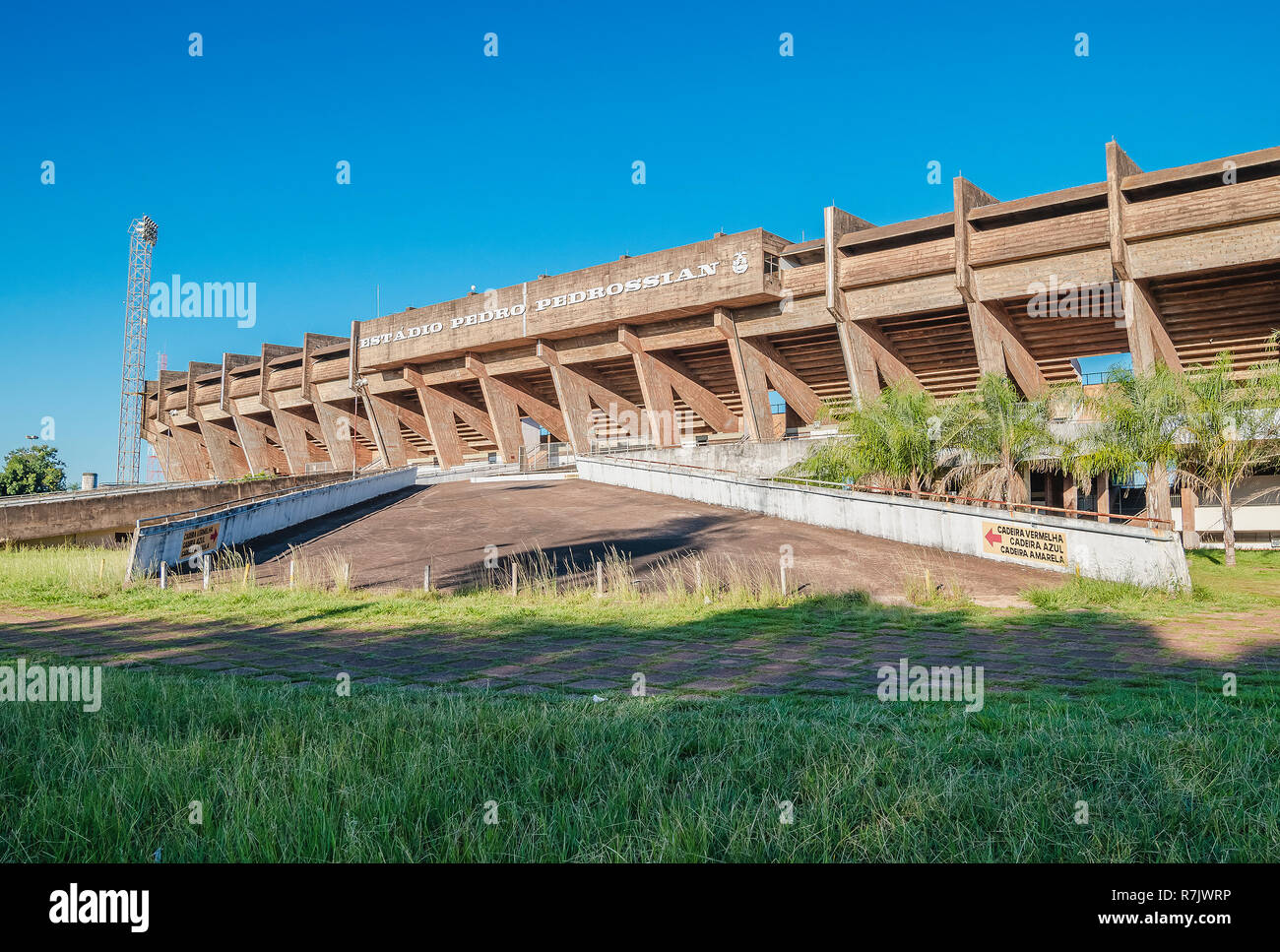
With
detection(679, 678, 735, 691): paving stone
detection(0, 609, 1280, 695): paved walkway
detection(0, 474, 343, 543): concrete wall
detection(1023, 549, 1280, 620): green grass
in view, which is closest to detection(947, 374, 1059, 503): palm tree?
detection(1023, 549, 1280, 620): green grass

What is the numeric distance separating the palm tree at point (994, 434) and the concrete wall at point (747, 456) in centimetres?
869

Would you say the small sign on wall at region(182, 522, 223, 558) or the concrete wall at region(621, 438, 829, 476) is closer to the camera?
the small sign on wall at region(182, 522, 223, 558)

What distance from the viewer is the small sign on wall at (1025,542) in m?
16.3

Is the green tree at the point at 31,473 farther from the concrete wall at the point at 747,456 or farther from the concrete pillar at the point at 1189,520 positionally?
the concrete pillar at the point at 1189,520

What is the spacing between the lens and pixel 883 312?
34562 mm

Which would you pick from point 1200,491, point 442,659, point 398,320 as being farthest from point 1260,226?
point 398,320

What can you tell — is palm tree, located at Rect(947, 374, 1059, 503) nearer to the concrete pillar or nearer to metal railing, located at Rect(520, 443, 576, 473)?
the concrete pillar

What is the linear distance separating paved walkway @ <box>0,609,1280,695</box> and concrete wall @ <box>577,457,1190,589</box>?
4164 mm

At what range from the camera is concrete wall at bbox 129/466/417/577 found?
16188mm

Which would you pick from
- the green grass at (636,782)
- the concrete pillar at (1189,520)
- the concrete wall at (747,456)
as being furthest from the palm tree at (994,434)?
the green grass at (636,782)

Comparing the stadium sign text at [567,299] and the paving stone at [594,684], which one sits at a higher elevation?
the stadium sign text at [567,299]
